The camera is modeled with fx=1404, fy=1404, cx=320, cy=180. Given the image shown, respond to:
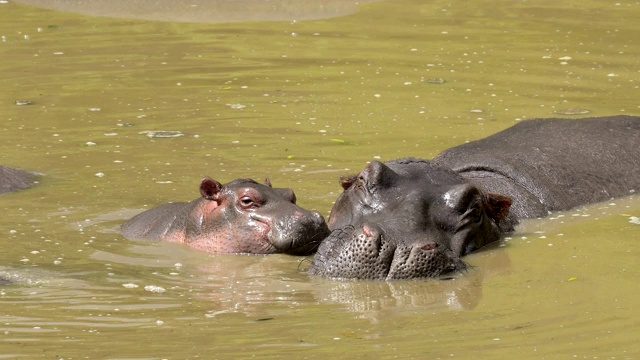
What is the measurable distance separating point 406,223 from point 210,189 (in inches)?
60.6

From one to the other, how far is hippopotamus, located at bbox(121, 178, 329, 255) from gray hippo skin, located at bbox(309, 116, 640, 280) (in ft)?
0.77

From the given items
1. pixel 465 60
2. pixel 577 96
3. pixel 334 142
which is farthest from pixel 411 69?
pixel 334 142

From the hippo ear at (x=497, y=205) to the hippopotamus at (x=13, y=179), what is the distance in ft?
12.1

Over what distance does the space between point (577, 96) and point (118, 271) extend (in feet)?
21.2

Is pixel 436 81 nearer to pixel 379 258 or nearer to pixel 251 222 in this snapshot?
pixel 251 222

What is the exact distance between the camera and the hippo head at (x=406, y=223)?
8.23 meters

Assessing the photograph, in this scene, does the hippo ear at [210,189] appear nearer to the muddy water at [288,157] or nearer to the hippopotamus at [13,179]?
the muddy water at [288,157]

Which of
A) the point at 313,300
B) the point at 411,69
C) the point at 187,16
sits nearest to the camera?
the point at 313,300

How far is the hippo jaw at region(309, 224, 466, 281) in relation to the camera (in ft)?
26.9

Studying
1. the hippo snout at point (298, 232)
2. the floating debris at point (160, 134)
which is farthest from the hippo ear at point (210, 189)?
the floating debris at point (160, 134)

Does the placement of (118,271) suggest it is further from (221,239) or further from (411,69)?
(411,69)

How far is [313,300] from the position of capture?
7.92 meters

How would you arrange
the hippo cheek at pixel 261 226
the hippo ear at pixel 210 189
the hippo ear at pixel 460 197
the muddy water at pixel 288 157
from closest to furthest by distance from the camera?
the muddy water at pixel 288 157 < the hippo ear at pixel 460 197 < the hippo cheek at pixel 261 226 < the hippo ear at pixel 210 189

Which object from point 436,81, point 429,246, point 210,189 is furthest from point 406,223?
point 436,81
